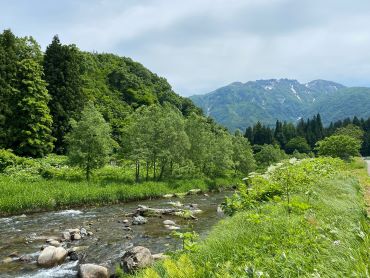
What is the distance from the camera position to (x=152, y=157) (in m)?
43.4

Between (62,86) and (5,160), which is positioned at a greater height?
(62,86)

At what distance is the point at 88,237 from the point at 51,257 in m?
4.94

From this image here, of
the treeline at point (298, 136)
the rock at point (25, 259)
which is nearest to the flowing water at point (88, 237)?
the rock at point (25, 259)

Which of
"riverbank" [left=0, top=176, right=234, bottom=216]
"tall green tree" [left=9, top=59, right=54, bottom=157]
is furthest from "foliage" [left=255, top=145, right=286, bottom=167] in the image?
"tall green tree" [left=9, top=59, right=54, bottom=157]

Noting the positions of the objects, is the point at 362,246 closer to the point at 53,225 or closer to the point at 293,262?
the point at 293,262

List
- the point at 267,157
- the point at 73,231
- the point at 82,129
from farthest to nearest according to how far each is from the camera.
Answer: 1. the point at 267,157
2. the point at 82,129
3. the point at 73,231

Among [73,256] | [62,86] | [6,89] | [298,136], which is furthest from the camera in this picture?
[298,136]

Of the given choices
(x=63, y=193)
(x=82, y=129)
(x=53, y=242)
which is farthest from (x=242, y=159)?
(x=53, y=242)

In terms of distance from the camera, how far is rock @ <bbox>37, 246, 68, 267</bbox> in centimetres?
1597

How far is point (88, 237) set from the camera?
2106cm

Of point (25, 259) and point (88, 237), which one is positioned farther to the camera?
point (88, 237)

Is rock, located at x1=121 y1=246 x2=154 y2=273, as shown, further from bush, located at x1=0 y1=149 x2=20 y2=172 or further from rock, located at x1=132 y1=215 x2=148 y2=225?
bush, located at x1=0 y1=149 x2=20 y2=172

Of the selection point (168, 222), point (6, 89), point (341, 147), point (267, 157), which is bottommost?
point (267, 157)

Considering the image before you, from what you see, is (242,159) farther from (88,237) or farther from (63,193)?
(88,237)
